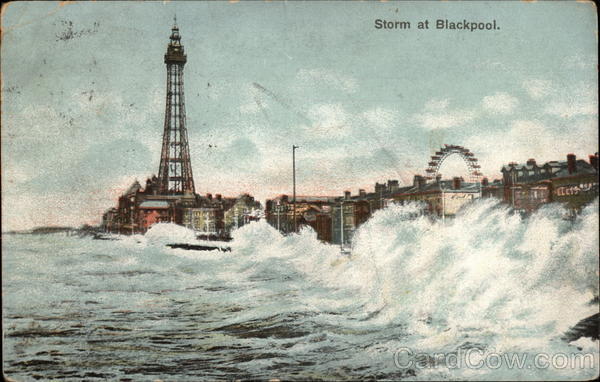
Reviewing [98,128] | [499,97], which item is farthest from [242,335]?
[499,97]

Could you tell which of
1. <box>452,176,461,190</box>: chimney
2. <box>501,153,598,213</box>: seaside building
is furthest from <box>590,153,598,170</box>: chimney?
<box>452,176,461,190</box>: chimney

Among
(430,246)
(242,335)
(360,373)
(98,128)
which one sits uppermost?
(98,128)

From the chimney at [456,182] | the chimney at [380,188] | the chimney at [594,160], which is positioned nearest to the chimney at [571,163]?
the chimney at [594,160]

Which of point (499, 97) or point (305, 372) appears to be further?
point (499, 97)

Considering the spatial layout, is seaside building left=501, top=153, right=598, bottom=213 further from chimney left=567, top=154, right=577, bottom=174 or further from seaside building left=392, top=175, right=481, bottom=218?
seaside building left=392, top=175, right=481, bottom=218

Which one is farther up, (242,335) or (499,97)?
(499,97)

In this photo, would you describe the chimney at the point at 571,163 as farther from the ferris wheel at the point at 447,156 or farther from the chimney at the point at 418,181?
the chimney at the point at 418,181

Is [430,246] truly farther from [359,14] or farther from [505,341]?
[359,14]
